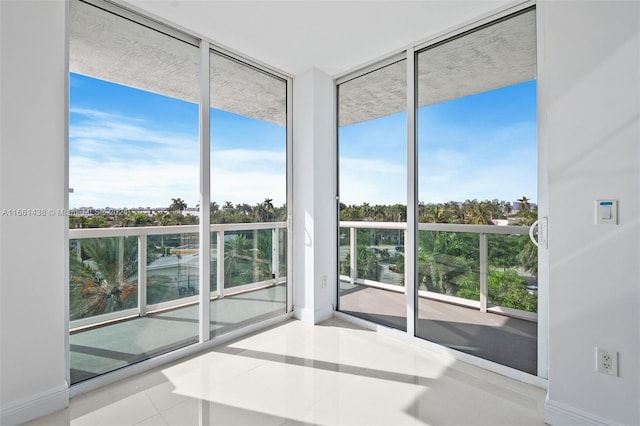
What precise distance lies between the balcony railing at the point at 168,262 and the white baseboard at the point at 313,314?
0.42 meters

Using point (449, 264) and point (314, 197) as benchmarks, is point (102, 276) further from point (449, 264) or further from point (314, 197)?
point (449, 264)

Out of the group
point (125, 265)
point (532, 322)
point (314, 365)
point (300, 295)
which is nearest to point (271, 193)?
point (300, 295)

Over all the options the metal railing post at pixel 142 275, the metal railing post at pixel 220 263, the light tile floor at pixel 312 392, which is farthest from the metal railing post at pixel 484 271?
the metal railing post at pixel 142 275

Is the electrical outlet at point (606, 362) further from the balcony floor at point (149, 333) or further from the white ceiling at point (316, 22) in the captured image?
the balcony floor at point (149, 333)

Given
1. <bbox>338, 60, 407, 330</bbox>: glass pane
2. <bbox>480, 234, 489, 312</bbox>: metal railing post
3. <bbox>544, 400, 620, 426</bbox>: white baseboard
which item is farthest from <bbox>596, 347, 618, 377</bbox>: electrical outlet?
<bbox>338, 60, 407, 330</bbox>: glass pane

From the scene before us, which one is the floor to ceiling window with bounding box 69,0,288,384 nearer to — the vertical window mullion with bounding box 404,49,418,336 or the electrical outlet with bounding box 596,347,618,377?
the vertical window mullion with bounding box 404,49,418,336

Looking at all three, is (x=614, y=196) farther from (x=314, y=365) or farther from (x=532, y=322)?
(x=314, y=365)

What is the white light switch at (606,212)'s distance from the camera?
4.89ft

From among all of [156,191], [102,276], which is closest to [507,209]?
[156,191]

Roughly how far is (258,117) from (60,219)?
187cm

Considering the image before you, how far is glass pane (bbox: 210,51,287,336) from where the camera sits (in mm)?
2725

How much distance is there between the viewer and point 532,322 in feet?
6.84

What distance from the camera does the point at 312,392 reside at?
1940mm

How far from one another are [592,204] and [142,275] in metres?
2.97
